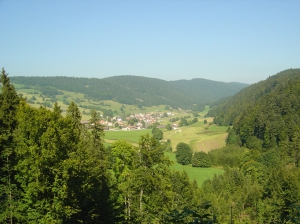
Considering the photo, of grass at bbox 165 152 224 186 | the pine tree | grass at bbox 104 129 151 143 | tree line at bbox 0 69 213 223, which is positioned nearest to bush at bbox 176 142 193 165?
grass at bbox 165 152 224 186

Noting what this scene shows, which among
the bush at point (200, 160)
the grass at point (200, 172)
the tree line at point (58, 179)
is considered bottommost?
the grass at point (200, 172)

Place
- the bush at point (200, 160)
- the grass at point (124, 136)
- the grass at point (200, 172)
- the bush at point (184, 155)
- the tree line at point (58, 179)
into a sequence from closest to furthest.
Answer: the tree line at point (58, 179), the grass at point (200, 172), the bush at point (200, 160), the bush at point (184, 155), the grass at point (124, 136)

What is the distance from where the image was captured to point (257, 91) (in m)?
130

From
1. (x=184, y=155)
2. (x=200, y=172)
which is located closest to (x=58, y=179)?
(x=200, y=172)

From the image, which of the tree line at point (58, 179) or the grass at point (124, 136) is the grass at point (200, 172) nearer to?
the grass at point (124, 136)

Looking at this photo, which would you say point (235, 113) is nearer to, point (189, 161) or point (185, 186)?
point (189, 161)

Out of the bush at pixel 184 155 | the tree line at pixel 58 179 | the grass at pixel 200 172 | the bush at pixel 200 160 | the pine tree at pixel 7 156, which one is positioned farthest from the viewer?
the bush at pixel 184 155

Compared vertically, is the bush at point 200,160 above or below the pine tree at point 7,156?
below

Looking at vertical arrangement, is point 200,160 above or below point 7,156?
below

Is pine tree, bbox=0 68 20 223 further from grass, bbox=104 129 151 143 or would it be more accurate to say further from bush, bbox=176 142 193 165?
grass, bbox=104 129 151 143

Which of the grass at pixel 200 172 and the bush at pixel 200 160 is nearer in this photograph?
the grass at pixel 200 172

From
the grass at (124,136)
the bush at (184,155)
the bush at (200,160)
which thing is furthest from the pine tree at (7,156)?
the grass at (124,136)

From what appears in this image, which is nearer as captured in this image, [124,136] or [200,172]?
[200,172]

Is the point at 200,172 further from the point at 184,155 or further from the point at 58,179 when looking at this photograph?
the point at 58,179
